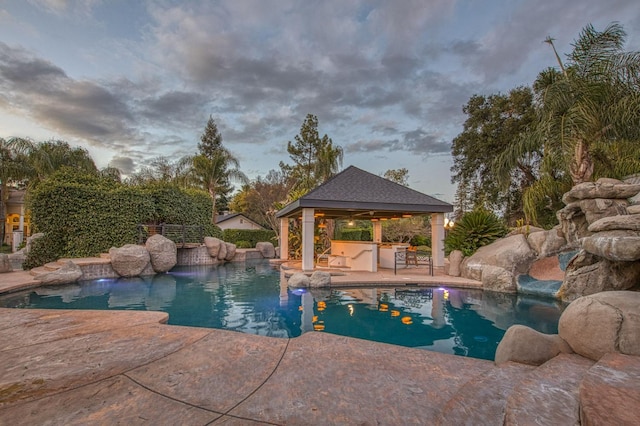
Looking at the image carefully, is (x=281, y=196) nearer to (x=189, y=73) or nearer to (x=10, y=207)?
(x=189, y=73)

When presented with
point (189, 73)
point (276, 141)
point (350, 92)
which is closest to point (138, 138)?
point (189, 73)

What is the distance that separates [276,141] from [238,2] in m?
20.6

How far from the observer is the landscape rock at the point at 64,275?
357 inches

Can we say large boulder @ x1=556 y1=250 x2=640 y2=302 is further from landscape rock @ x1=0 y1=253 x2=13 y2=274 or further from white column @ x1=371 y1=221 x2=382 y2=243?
landscape rock @ x1=0 y1=253 x2=13 y2=274

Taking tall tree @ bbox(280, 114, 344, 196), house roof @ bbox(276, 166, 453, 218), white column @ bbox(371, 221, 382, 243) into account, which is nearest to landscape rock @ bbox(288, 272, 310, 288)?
house roof @ bbox(276, 166, 453, 218)

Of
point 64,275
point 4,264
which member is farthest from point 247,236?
point 4,264

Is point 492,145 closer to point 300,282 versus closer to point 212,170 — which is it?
point 300,282

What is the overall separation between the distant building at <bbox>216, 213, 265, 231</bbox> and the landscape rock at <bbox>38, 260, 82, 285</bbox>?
2127 centimetres

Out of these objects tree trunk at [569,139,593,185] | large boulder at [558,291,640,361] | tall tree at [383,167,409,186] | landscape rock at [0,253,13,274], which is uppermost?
tall tree at [383,167,409,186]

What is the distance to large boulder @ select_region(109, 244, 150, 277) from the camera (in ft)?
37.3

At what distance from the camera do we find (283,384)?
230 centimetres

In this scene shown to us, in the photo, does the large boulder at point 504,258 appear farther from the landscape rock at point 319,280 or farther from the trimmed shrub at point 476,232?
the landscape rock at point 319,280

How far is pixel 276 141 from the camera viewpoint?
2952cm

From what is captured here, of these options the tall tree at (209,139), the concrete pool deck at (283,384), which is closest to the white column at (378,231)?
the concrete pool deck at (283,384)
